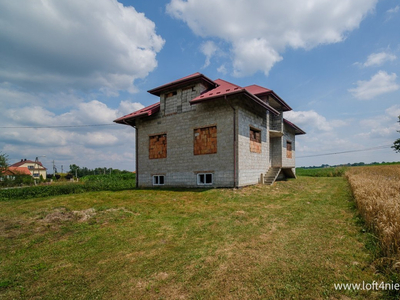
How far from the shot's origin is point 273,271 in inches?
150

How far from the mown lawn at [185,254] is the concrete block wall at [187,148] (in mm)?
4996

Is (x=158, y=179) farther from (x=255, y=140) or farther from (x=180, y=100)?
(x=255, y=140)

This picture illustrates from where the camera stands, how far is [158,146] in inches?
663

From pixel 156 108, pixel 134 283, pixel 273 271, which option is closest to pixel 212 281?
pixel 273 271

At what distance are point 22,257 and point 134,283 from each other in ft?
11.8

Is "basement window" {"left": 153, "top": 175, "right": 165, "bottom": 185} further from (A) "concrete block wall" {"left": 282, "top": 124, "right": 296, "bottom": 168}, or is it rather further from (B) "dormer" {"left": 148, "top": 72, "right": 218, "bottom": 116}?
(A) "concrete block wall" {"left": 282, "top": 124, "right": 296, "bottom": 168}

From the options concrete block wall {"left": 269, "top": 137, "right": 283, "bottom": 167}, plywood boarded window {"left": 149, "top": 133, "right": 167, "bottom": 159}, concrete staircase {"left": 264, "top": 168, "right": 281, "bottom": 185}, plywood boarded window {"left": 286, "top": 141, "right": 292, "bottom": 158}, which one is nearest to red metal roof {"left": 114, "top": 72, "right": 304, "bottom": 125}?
plywood boarded window {"left": 149, "top": 133, "right": 167, "bottom": 159}

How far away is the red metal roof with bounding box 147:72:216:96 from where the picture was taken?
1473 cm

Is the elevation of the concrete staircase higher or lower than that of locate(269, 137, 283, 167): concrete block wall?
lower

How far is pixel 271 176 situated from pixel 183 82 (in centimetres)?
1018

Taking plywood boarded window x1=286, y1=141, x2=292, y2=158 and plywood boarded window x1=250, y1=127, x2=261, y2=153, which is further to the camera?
plywood boarded window x1=286, y1=141, x2=292, y2=158

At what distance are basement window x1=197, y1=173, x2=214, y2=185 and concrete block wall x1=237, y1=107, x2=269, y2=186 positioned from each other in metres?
2.13

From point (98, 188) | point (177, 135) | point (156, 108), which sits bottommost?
point (98, 188)

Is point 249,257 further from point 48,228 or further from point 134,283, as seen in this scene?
point 48,228
